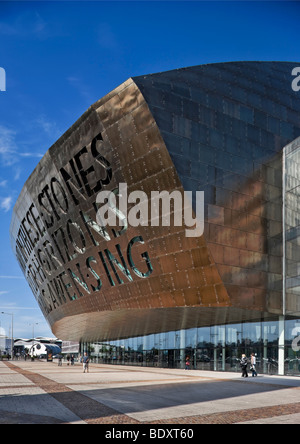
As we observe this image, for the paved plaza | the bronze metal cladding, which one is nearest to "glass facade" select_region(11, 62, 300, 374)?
the bronze metal cladding

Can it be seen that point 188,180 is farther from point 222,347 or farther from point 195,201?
point 222,347

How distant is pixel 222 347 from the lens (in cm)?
3556

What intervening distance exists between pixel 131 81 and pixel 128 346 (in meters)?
38.4

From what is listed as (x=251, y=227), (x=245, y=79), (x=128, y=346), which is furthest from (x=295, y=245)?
(x=128, y=346)

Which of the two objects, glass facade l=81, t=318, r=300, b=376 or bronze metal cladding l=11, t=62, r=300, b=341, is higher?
bronze metal cladding l=11, t=62, r=300, b=341

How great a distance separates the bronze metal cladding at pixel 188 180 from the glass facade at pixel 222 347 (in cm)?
150

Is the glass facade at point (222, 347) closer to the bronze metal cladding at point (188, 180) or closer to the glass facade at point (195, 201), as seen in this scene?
the glass facade at point (195, 201)

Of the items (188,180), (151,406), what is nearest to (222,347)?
(188,180)

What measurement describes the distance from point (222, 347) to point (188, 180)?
1678 cm

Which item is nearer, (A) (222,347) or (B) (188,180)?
(B) (188,180)

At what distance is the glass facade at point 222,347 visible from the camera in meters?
30.3

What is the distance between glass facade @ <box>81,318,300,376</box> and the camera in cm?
3033

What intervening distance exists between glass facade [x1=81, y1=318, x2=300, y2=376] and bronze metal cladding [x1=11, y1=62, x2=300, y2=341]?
4.92 ft

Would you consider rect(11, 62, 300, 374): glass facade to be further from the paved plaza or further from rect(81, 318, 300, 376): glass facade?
the paved plaza
